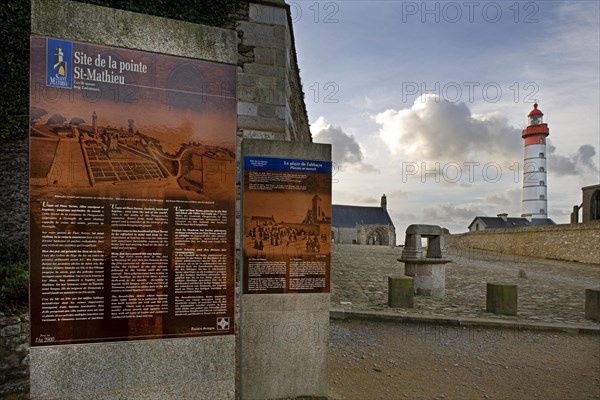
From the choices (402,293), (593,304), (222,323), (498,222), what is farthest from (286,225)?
(498,222)

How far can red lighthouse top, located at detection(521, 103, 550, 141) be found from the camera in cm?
4166

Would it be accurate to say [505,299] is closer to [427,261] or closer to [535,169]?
[427,261]

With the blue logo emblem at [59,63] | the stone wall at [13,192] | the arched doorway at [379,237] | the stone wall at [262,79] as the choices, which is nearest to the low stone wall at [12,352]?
the stone wall at [13,192]

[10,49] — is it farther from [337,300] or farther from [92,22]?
[337,300]

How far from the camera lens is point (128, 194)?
280cm

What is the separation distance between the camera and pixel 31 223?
8.46 ft

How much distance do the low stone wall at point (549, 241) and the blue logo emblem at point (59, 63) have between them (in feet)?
87.9

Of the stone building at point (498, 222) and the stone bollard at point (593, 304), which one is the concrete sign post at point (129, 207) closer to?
the stone bollard at point (593, 304)

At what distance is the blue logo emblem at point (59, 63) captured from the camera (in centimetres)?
262

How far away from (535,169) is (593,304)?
1633 inches

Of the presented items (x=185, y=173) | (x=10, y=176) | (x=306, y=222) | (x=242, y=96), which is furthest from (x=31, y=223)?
(x=10, y=176)

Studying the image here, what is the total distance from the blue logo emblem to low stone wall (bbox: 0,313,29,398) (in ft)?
18.4

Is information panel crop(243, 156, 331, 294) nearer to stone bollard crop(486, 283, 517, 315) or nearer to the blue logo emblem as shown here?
the blue logo emblem

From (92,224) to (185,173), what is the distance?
80 cm
